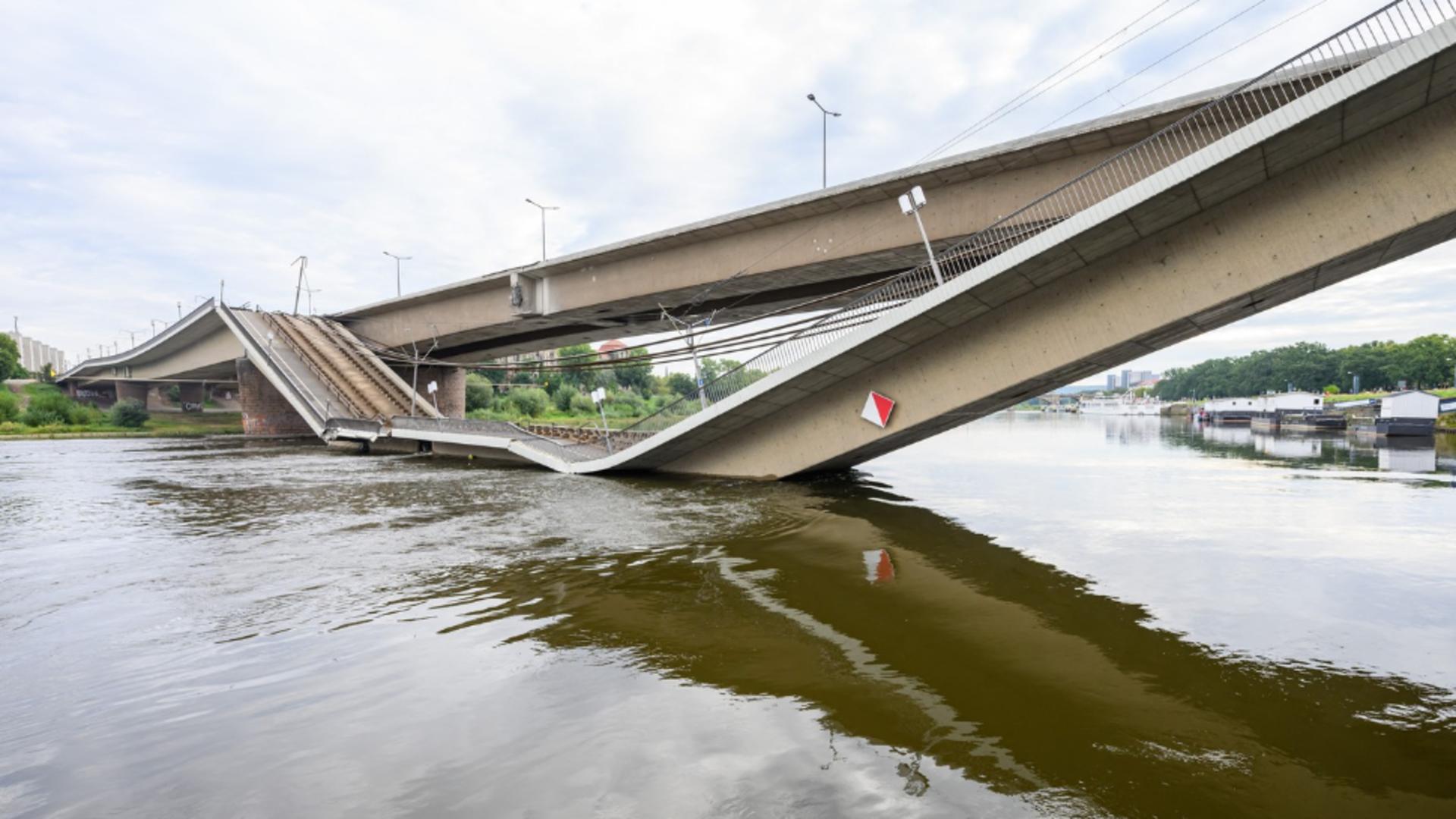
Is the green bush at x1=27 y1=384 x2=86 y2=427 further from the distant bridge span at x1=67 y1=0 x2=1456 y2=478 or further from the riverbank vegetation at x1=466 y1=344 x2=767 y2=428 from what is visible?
the distant bridge span at x1=67 y1=0 x2=1456 y2=478

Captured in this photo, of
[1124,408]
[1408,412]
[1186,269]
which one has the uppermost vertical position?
[1186,269]

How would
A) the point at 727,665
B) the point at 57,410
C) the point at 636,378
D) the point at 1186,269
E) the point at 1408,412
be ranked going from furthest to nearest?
the point at 636,378, the point at 57,410, the point at 1408,412, the point at 1186,269, the point at 727,665

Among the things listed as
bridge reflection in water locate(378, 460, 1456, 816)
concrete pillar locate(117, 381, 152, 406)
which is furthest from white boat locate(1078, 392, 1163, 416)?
concrete pillar locate(117, 381, 152, 406)

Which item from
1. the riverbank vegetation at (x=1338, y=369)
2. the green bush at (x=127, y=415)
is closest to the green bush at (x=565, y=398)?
the green bush at (x=127, y=415)

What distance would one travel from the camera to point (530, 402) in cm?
6003

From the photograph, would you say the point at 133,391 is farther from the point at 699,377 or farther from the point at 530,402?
→ the point at 699,377

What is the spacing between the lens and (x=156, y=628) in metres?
6.12

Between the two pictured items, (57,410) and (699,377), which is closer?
(699,377)

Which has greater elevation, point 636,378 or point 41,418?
point 636,378

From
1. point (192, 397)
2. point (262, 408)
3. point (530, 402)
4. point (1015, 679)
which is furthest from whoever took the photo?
point (530, 402)

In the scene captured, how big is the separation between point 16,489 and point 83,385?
56613 millimetres

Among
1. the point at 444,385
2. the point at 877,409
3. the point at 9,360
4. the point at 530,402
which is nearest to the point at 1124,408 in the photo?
the point at 530,402

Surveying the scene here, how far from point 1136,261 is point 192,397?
73318mm

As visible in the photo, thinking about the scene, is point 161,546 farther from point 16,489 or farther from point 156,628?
point 16,489
